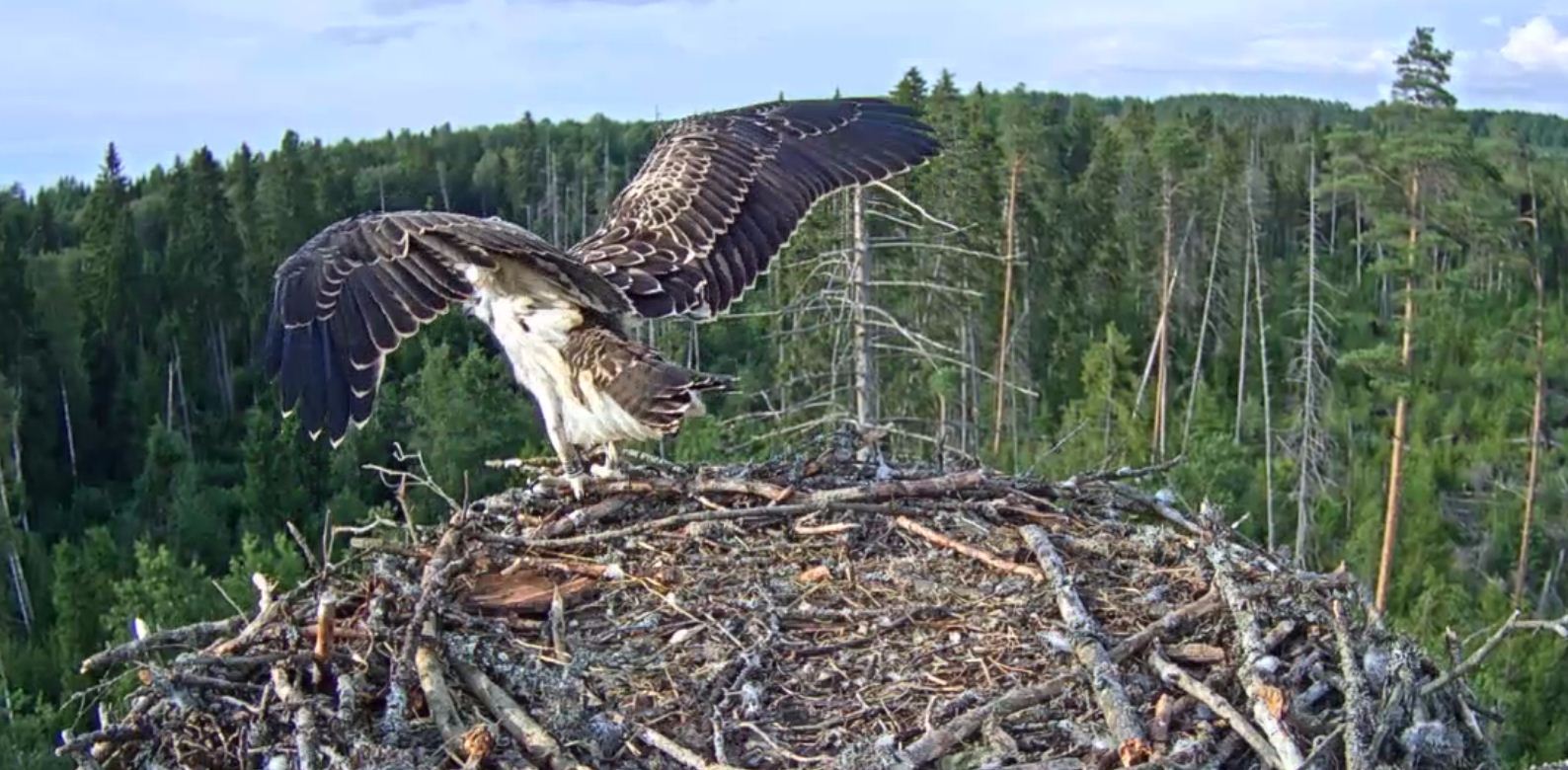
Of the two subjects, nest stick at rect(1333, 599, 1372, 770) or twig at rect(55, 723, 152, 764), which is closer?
nest stick at rect(1333, 599, 1372, 770)

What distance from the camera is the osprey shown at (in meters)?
6.18

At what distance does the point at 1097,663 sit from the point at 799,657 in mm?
958

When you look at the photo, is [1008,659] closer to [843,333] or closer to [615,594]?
[615,594]

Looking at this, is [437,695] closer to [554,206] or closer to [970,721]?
[970,721]

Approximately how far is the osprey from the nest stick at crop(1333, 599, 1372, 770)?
2.19 m

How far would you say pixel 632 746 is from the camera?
497 cm

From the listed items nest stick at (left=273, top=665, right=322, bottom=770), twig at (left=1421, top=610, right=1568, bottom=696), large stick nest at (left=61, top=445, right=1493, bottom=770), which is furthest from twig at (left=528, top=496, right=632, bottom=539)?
twig at (left=1421, top=610, right=1568, bottom=696)

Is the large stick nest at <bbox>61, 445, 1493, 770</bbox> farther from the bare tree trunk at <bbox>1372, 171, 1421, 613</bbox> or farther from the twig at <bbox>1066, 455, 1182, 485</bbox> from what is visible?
the bare tree trunk at <bbox>1372, 171, 1421, 613</bbox>

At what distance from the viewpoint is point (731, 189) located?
7844 millimetres

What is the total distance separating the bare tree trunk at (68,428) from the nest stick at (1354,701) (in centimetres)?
4049

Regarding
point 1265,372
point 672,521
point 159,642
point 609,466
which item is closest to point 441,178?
point 1265,372

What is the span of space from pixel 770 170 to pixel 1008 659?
335cm

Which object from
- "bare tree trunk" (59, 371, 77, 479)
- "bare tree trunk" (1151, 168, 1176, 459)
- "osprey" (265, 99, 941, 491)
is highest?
"osprey" (265, 99, 941, 491)

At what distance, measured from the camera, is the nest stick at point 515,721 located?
15.8ft
